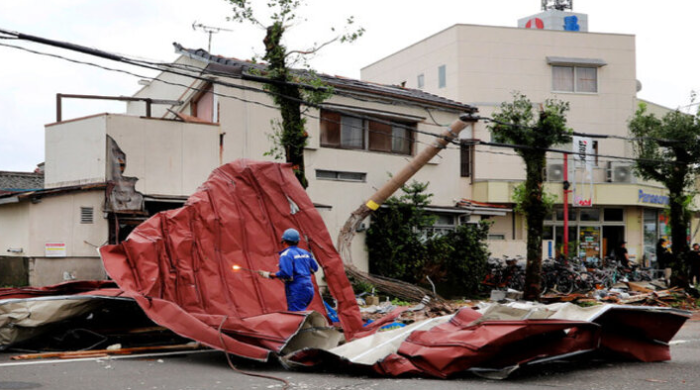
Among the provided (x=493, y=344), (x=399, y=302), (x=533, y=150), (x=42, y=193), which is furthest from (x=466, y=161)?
(x=493, y=344)

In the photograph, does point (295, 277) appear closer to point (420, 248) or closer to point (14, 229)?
point (14, 229)

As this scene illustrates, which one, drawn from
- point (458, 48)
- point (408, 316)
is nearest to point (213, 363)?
point (408, 316)

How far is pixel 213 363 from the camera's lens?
29.2ft

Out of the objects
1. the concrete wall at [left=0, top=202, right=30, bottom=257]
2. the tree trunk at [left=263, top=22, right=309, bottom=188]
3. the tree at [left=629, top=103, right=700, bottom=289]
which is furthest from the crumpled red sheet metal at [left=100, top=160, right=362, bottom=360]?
the tree at [left=629, top=103, right=700, bottom=289]

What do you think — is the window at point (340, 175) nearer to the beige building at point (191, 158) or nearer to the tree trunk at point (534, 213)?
the beige building at point (191, 158)

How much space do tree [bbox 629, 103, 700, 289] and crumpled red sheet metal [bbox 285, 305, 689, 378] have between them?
12702mm

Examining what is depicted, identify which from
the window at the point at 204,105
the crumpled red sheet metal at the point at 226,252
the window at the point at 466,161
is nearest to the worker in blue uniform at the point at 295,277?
the crumpled red sheet metal at the point at 226,252

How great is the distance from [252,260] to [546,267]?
13647 mm

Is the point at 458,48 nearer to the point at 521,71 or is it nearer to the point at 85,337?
the point at 521,71

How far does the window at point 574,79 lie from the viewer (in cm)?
3350

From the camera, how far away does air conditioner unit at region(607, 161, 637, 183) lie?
32656 millimetres

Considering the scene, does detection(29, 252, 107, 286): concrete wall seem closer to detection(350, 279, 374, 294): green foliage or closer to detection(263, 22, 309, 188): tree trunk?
detection(263, 22, 309, 188): tree trunk

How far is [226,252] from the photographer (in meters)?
11.2

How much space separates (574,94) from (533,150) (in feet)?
57.4
